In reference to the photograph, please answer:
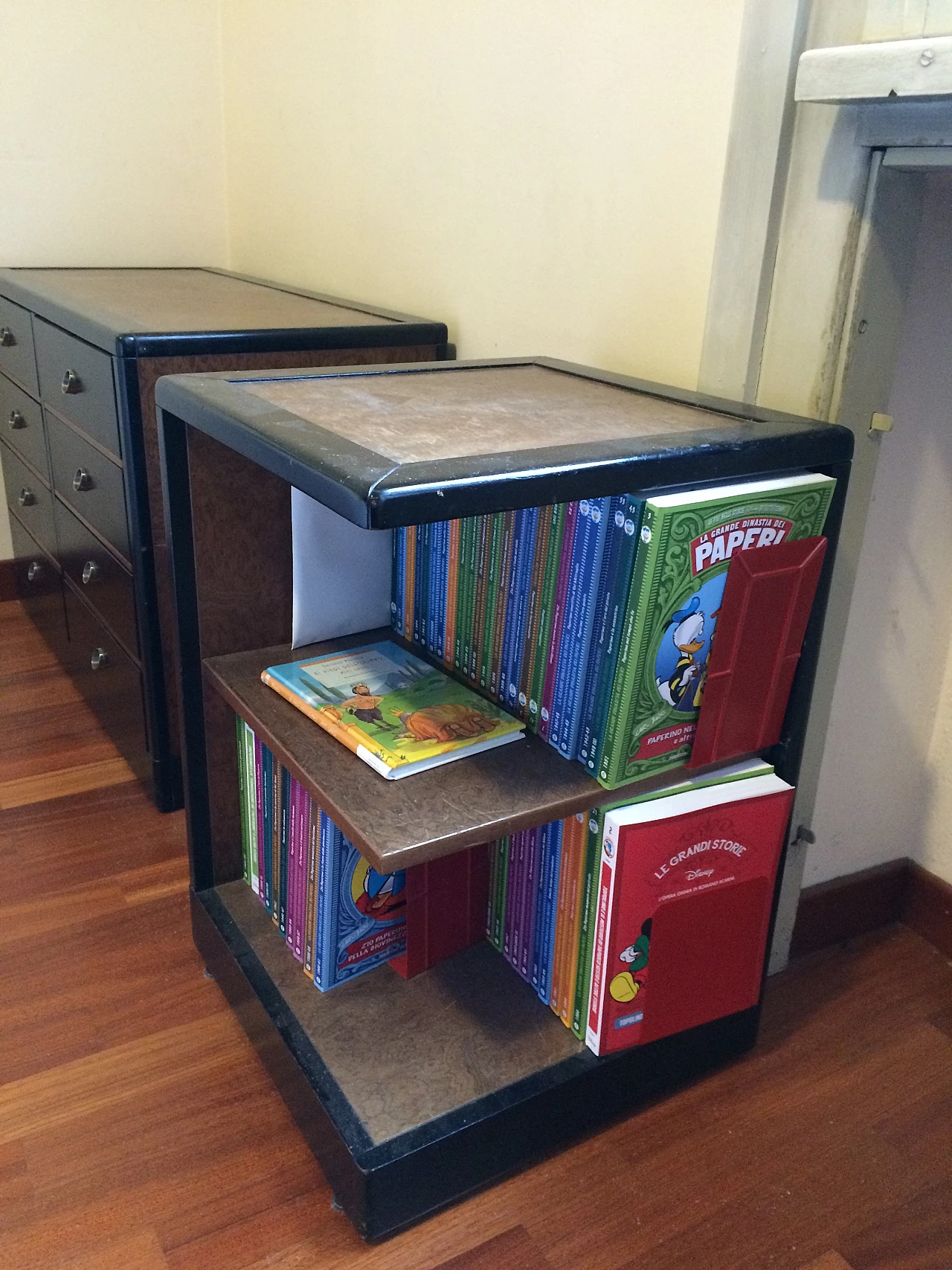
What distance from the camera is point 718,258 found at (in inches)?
43.9

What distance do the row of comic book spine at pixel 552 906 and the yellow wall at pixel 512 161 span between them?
1.81 ft

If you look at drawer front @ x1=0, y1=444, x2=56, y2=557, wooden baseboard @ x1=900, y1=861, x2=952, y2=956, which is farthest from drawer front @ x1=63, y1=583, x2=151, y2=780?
wooden baseboard @ x1=900, y1=861, x2=952, y2=956

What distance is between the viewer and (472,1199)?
1029 millimetres

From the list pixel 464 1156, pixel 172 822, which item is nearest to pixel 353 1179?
pixel 464 1156

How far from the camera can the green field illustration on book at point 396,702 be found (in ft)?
3.30

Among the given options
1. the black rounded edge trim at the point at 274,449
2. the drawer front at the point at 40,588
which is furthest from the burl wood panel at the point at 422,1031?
the drawer front at the point at 40,588

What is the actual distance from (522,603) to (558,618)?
6 centimetres

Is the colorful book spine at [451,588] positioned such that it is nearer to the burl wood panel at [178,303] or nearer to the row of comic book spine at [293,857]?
the row of comic book spine at [293,857]

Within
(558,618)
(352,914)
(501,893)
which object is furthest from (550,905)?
(558,618)

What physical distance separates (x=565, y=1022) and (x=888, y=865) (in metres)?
0.58

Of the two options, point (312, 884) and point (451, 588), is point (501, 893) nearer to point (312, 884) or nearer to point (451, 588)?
point (312, 884)

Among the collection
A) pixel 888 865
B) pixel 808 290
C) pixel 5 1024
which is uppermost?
Answer: pixel 808 290

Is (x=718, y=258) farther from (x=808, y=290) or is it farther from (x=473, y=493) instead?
(x=473, y=493)

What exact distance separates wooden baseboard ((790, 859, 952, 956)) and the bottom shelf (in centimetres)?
23
